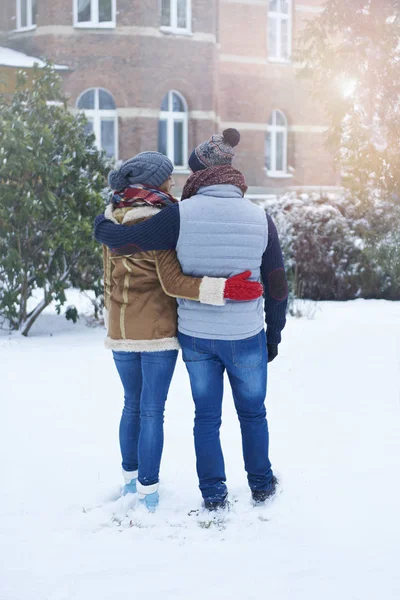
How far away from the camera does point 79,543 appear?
4.09 meters

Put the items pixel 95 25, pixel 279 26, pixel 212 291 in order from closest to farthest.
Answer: pixel 212 291 → pixel 95 25 → pixel 279 26

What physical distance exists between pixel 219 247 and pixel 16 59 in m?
18.6

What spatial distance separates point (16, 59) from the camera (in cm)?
2147

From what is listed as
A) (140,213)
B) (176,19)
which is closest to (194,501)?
(140,213)

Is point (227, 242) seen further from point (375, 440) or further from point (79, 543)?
point (375, 440)

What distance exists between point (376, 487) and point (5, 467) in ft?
7.02

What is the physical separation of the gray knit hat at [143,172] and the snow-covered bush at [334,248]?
882cm

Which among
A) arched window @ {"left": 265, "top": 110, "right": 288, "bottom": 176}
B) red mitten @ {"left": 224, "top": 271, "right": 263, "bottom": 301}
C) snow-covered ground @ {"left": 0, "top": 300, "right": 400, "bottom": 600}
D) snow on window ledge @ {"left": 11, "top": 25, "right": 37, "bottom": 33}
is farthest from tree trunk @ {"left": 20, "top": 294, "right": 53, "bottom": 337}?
arched window @ {"left": 265, "top": 110, "right": 288, "bottom": 176}

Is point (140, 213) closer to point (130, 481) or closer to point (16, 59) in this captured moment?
point (130, 481)

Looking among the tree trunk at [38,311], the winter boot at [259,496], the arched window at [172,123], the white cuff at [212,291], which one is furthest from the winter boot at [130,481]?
the arched window at [172,123]

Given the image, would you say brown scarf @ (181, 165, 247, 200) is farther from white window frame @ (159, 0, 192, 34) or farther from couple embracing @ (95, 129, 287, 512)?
white window frame @ (159, 0, 192, 34)

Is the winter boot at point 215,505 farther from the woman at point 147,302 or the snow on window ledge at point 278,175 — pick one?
the snow on window ledge at point 278,175

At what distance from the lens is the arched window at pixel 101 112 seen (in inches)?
895

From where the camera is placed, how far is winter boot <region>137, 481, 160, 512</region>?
14.5ft
